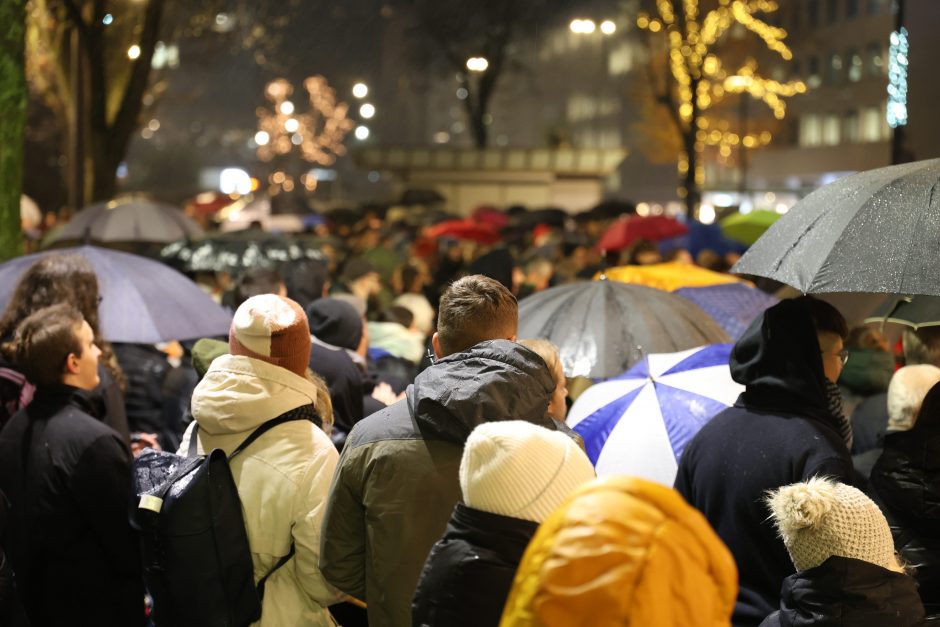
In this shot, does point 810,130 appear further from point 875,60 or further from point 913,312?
point 913,312

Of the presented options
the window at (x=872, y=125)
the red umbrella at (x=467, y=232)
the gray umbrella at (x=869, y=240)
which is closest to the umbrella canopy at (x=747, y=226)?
the red umbrella at (x=467, y=232)

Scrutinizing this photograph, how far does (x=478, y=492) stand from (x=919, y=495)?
2.13 meters

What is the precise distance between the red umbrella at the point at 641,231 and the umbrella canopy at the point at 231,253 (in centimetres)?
509

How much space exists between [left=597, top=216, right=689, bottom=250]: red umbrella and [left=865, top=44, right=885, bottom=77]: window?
1651 inches

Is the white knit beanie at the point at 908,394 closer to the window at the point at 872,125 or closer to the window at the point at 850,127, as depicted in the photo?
the window at the point at 872,125

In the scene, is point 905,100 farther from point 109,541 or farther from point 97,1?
point 109,541

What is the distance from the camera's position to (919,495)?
4273 millimetres

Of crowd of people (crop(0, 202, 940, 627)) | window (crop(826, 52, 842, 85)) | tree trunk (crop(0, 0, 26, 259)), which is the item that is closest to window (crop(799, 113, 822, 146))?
window (crop(826, 52, 842, 85))

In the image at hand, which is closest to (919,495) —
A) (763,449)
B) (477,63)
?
(763,449)

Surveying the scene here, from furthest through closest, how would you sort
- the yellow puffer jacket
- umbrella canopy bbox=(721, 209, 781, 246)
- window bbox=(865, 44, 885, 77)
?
window bbox=(865, 44, 885, 77) → umbrella canopy bbox=(721, 209, 781, 246) → the yellow puffer jacket

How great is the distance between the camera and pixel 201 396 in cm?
426

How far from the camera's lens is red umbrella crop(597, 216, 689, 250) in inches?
680

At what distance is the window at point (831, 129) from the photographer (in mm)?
60844

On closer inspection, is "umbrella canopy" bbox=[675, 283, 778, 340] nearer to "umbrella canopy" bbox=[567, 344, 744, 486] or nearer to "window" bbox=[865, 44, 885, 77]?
"umbrella canopy" bbox=[567, 344, 744, 486]
